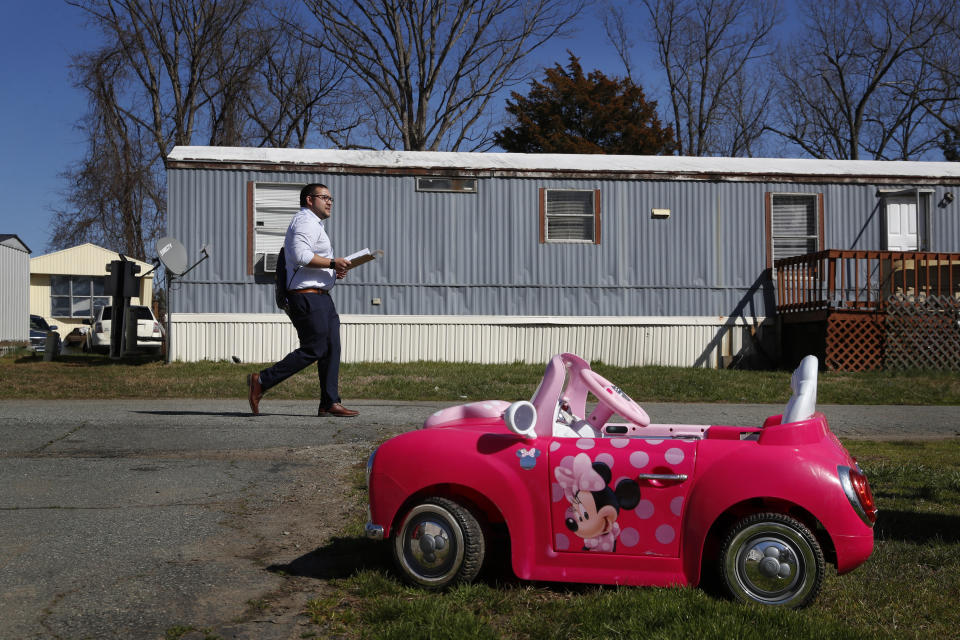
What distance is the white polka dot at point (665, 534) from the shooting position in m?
3.40

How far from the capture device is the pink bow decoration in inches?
135

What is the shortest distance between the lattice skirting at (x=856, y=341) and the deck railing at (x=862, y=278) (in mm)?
176

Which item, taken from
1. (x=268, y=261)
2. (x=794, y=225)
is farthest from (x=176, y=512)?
(x=794, y=225)

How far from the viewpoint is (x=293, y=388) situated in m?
12.2

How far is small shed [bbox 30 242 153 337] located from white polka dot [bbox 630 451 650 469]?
38.9 metres

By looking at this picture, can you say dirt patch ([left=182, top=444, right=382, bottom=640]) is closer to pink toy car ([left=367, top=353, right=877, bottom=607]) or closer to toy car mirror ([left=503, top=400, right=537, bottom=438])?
pink toy car ([left=367, top=353, right=877, bottom=607])

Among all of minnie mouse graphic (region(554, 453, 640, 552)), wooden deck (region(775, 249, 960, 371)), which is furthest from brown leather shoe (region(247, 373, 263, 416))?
wooden deck (region(775, 249, 960, 371))

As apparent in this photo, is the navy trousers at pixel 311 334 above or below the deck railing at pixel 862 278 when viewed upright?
below

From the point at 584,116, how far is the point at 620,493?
36.0 meters

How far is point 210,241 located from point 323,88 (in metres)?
21.4

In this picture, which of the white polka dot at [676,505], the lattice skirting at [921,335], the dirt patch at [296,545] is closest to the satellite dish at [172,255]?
the dirt patch at [296,545]

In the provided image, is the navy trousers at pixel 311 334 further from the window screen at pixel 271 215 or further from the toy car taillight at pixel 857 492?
the window screen at pixel 271 215

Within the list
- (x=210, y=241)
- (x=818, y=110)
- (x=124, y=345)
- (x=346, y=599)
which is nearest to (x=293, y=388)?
(x=210, y=241)

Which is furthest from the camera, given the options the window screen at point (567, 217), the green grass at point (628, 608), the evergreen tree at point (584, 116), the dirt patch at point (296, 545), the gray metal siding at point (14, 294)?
the evergreen tree at point (584, 116)
